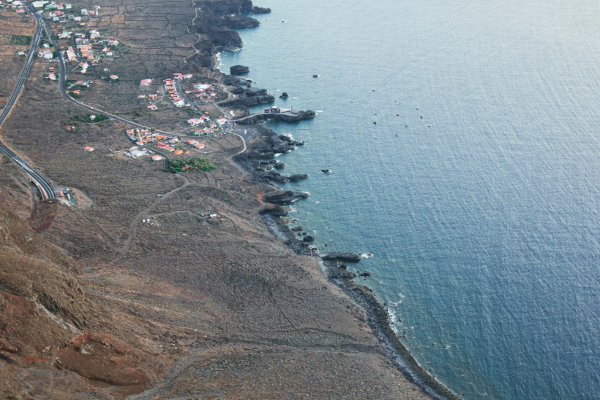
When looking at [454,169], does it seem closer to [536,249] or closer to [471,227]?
[471,227]

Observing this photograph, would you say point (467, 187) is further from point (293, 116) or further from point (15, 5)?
point (15, 5)

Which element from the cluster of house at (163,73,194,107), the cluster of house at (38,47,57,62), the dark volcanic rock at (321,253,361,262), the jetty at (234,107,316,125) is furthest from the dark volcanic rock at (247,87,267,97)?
the dark volcanic rock at (321,253,361,262)

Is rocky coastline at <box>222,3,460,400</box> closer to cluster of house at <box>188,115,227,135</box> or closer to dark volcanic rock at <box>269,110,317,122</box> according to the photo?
dark volcanic rock at <box>269,110,317,122</box>

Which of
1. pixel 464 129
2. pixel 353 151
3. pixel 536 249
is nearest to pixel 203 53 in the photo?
pixel 353 151

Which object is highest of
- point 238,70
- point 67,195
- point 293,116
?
point 238,70

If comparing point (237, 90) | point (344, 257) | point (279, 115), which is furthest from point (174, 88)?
point (344, 257)
